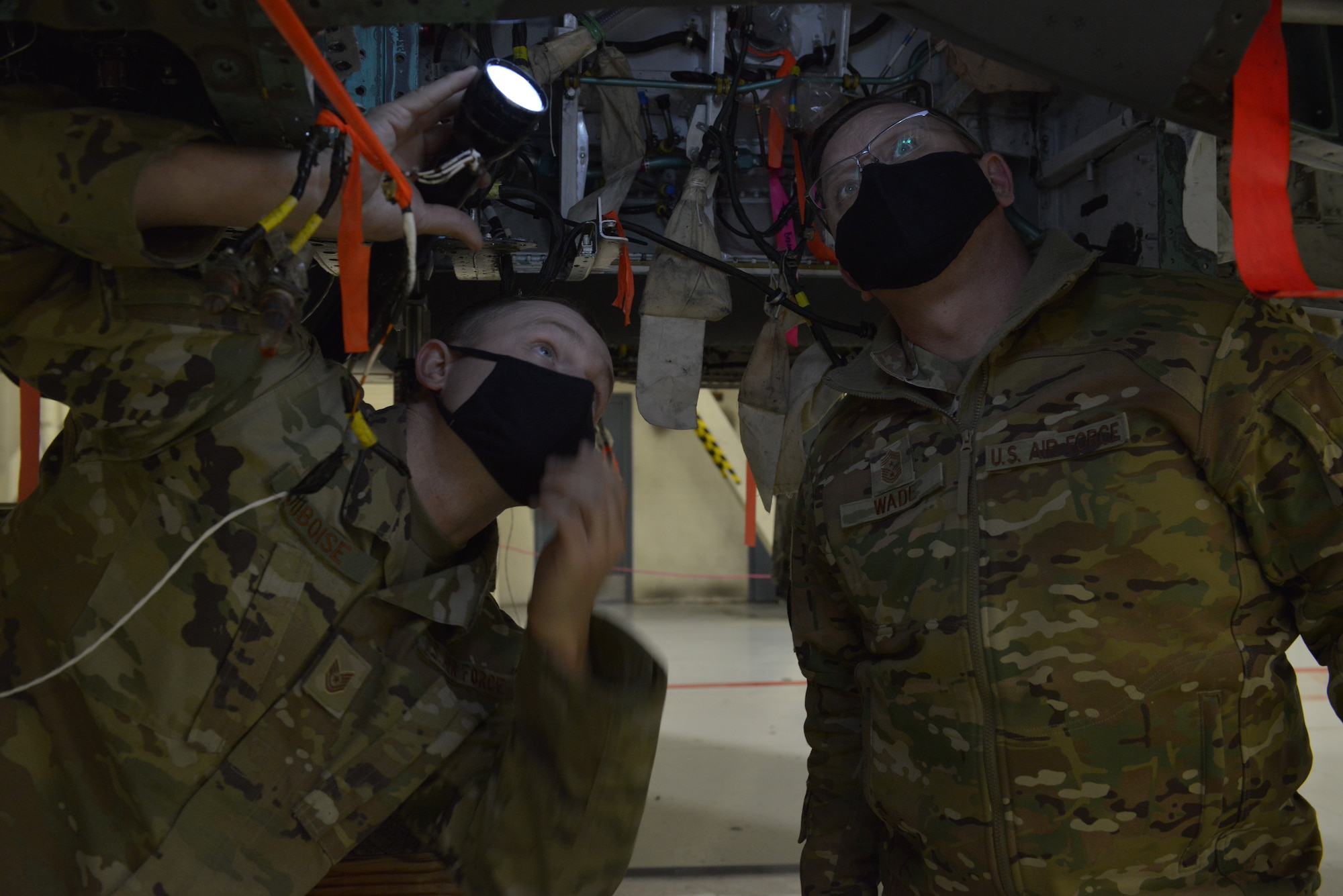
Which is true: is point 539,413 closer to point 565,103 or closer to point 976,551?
point 976,551

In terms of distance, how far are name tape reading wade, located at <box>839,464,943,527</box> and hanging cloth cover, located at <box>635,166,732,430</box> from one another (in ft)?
2.45

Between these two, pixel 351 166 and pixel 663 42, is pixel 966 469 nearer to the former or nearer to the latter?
pixel 351 166

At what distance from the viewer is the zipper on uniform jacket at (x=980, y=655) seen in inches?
59.0

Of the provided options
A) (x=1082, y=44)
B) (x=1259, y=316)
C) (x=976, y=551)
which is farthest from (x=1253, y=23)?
(x=976, y=551)

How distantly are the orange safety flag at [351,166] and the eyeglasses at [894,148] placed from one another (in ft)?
3.13

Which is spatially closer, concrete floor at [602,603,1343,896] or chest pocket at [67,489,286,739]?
A: chest pocket at [67,489,286,739]

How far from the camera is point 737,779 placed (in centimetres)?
379

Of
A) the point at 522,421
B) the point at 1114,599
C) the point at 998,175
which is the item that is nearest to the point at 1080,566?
the point at 1114,599

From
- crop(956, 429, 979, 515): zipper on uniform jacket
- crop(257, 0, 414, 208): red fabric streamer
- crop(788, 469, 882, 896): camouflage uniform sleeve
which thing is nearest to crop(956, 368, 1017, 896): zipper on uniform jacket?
crop(956, 429, 979, 515): zipper on uniform jacket

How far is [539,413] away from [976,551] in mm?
825

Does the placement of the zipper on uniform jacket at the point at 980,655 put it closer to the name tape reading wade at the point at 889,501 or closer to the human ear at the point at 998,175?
the name tape reading wade at the point at 889,501

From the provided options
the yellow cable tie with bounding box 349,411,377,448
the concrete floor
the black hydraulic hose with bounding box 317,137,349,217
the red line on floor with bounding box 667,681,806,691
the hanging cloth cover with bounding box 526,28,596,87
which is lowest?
the red line on floor with bounding box 667,681,806,691

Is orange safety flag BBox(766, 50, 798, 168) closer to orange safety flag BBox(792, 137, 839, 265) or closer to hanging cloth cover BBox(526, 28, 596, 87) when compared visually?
orange safety flag BBox(792, 137, 839, 265)

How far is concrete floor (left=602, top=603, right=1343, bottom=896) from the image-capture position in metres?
2.86
